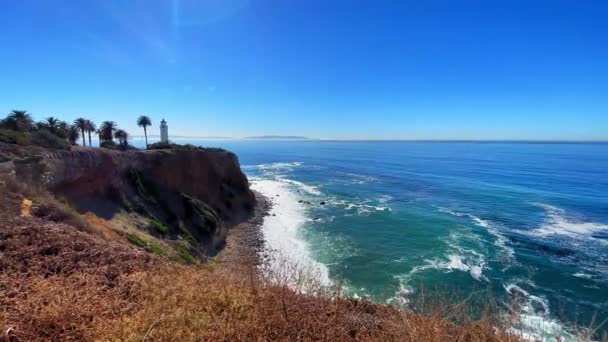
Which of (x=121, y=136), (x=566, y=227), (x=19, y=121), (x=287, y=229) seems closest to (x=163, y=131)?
(x=121, y=136)

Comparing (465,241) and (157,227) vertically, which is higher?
(157,227)

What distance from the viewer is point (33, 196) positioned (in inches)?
483

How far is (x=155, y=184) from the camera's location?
3148 cm

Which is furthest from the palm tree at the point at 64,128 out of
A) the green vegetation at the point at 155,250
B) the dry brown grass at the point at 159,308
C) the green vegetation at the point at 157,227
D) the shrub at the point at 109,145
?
the dry brown grass at the point at 159,308

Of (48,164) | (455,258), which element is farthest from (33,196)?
(455,258)

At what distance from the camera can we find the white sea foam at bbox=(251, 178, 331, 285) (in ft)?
79.4

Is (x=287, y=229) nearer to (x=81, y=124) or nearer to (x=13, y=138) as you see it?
(x=13, y=138)

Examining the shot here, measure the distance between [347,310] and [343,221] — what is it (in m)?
29.5

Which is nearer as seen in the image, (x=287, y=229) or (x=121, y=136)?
(x=287, y=229)

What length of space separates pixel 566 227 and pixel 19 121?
60.0 m

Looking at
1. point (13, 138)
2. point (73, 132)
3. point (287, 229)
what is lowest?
point (287, 229)

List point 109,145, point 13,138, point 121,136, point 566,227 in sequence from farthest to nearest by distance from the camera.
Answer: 1. point 121,136
2. point 109,145
3. point 566,227
4. point 13,138

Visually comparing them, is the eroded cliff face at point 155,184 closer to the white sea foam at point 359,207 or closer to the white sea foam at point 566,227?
the white sea foam at point 359,207

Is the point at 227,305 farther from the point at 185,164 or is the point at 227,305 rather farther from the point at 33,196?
the point at 185,164
